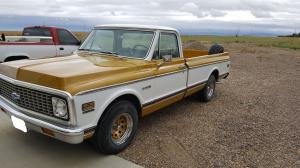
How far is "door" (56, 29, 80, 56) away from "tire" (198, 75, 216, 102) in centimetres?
488

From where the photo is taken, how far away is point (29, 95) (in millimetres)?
3980

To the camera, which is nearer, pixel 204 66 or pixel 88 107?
pixel 88 107

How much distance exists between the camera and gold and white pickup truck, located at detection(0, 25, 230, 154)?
372 cm

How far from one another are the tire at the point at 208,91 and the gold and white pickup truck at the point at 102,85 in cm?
117

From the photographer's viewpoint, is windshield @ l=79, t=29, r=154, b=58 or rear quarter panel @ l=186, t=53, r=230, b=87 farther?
rear quarter panel @ l=186, t=53, r=230, b=87

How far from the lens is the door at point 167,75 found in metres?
5.23

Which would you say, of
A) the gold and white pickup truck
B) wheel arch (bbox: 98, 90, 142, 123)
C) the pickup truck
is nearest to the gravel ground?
the gold and white pickup truck

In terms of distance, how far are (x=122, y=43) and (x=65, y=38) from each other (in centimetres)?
569

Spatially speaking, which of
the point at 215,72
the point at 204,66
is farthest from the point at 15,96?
the point at 215,72

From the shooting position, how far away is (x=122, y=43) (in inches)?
217

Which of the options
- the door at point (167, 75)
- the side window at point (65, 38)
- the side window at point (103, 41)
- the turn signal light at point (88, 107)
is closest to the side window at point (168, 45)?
the door at point (167, 75)

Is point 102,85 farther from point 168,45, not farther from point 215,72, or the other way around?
point 215,72

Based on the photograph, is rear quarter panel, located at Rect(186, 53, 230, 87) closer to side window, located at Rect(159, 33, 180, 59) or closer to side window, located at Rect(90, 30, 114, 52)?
side window, located at Rect(159, 33, 180, 59)

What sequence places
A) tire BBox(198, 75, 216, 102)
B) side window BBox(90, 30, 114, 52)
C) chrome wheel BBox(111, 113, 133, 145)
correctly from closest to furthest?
chrome wheel BBox(111, 113, 133, 145) < side window BBox(90, 30, 114, 52) < tire BBox(198, 75, 216, 102)
